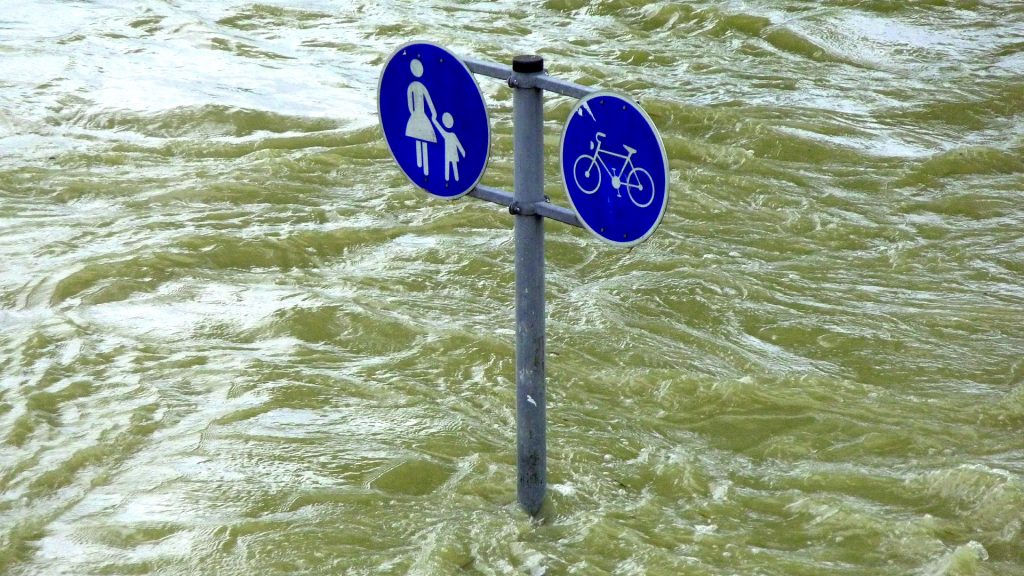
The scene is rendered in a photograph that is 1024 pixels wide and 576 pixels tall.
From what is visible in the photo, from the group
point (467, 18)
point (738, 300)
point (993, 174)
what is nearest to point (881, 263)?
point (738, 300)

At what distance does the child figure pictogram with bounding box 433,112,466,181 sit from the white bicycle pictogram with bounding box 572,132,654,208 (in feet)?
1.05

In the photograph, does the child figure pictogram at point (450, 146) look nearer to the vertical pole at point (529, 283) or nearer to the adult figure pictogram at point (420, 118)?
the adult figure pictogram at point (420, 118)

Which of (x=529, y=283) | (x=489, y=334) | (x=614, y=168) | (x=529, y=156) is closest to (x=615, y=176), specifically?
(x=614, y=168)

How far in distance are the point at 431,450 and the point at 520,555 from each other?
618mm

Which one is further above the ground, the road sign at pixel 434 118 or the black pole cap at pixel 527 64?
the black pole cap at pixel 527 64

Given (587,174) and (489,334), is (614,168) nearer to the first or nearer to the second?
(587,174)

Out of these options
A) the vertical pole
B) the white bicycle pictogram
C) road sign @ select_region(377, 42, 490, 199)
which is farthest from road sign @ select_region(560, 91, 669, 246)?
road sign @ select_region(377, 42, 490, 199)

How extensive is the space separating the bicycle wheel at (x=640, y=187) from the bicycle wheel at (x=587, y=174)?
8cm

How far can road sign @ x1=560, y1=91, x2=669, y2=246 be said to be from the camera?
2336mm

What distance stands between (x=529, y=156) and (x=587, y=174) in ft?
0.62

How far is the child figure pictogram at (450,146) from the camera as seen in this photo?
262cm

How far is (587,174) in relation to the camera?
244cm

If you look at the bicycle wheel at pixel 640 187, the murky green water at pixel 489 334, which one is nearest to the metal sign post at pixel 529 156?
the bicycle wheel at pixel 640 187

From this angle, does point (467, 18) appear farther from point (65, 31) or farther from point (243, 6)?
point (65, 31)
